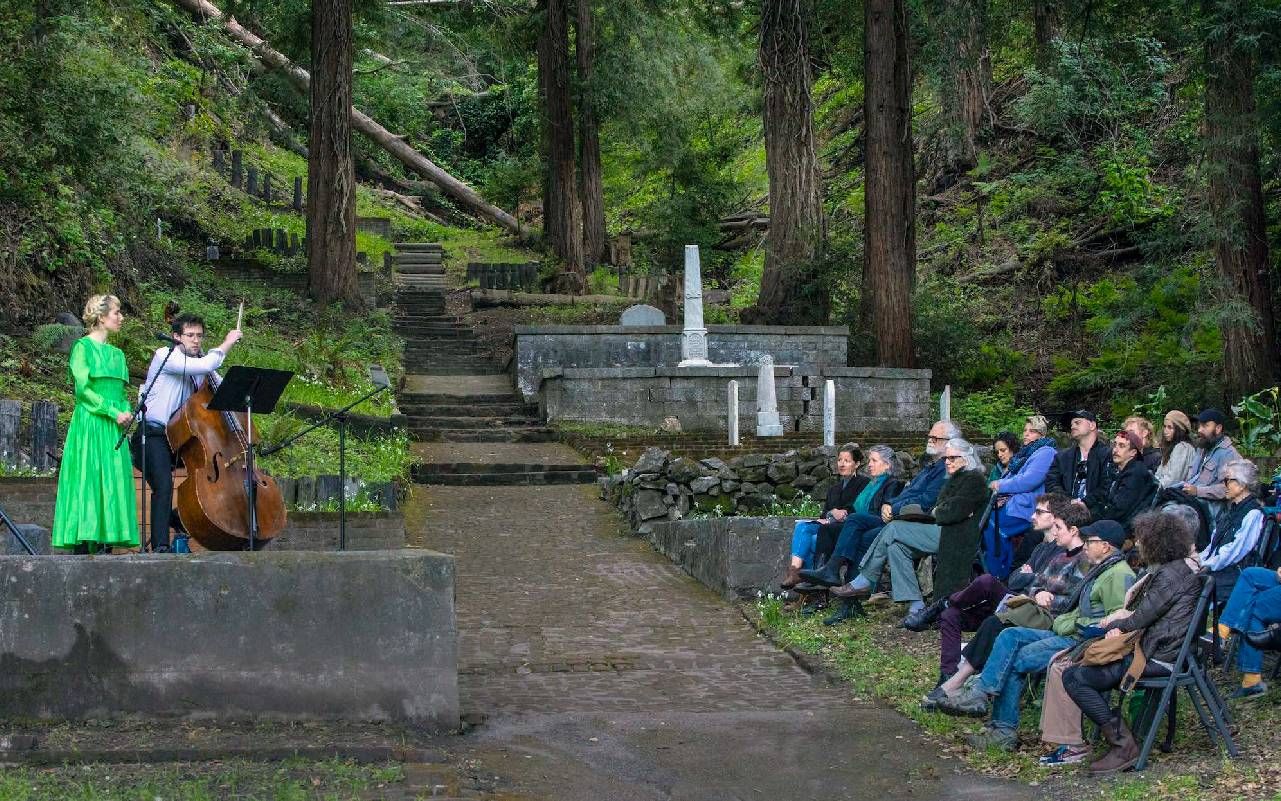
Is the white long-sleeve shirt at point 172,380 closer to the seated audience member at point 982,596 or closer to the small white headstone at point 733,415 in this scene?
the seated audience member at point 982,596

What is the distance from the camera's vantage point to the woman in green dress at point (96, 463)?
29.3 ft

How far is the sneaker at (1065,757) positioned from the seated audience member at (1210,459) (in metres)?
3.12

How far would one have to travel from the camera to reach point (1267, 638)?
313 inches

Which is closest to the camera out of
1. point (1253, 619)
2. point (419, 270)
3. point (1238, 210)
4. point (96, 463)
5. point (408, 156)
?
point (1253, 619)

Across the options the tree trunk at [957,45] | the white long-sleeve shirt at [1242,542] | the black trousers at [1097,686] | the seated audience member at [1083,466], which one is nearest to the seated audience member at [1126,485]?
the seated audience member at [1083,466]

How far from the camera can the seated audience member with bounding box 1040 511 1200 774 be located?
7.53 metres

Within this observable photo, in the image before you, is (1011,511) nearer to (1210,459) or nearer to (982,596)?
(1210,459)

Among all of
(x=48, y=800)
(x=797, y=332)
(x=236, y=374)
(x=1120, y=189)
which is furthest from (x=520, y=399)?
(x=48, y=800)

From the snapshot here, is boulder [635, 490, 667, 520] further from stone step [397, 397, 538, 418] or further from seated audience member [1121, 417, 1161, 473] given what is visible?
stone step [397, 397, 538, 418]

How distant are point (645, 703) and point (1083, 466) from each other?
13.2 ft

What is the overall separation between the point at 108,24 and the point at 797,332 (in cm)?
1266

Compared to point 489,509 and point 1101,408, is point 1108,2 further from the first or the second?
point 489,509

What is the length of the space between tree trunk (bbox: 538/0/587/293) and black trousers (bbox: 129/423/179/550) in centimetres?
2514

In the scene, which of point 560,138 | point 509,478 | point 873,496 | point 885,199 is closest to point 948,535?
point 873,496
